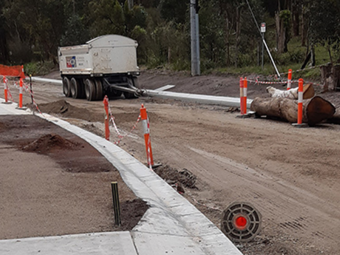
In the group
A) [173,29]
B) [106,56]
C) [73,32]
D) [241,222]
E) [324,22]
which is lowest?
[241,222]

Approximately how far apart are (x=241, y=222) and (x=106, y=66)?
63.2ft

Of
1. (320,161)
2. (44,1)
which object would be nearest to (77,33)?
(44,1)

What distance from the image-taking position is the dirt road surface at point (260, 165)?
617cm

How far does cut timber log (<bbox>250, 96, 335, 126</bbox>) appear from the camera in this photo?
13258mm

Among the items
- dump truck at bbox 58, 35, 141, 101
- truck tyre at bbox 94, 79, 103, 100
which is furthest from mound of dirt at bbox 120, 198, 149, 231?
truck tyre at bbox 94, 79, 103, 100

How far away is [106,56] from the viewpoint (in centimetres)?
2419

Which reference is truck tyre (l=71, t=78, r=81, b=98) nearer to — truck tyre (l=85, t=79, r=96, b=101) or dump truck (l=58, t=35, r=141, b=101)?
dump truck (l=58, t=35, r=141, b=101)

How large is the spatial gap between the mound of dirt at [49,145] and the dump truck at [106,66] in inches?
532

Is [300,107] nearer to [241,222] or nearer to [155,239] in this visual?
[241,222]

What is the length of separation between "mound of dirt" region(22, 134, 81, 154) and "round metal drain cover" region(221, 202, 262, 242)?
508 cm

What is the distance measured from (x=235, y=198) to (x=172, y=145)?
14.7 ft

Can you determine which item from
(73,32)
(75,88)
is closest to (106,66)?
(75,88)

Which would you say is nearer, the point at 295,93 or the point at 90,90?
the point at 295,93

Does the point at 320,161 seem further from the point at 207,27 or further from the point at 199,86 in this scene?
the point at 207,27
